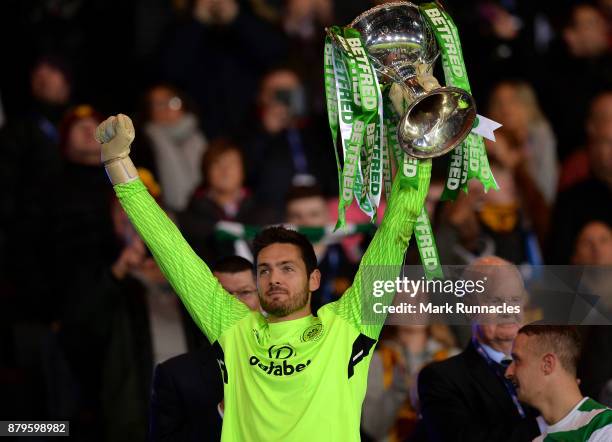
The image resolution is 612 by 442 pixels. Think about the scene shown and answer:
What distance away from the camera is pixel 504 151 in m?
9.85

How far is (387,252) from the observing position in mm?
6082

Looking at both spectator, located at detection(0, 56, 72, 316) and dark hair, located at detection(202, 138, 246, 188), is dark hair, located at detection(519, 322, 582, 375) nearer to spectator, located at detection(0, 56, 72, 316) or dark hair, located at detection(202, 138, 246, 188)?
dark hair, located at detection(202, 138, 246, 188)

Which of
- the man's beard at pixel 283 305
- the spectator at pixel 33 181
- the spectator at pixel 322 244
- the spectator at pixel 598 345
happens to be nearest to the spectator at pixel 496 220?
the spectator at pixel 322 244

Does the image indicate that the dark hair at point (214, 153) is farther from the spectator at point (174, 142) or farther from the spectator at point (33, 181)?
the spectator at point (33, 181)

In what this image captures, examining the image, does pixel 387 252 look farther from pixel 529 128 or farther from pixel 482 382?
pixel 529 128

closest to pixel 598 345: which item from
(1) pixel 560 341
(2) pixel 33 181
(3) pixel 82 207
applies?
(1) pixel 560 341

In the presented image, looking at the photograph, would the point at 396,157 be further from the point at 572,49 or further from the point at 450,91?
the point at 572,49

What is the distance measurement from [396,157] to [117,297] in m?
2.42

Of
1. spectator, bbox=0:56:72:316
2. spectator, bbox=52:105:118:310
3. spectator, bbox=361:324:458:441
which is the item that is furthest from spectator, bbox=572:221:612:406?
spectator, bbox=0:56:72:316

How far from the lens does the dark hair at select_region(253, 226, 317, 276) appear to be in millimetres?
6266

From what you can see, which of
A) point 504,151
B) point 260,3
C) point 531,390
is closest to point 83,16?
point 260,3

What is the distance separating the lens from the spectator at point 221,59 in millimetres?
10641

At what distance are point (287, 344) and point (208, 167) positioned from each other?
340cm

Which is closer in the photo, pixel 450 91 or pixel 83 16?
pixel 450 91
